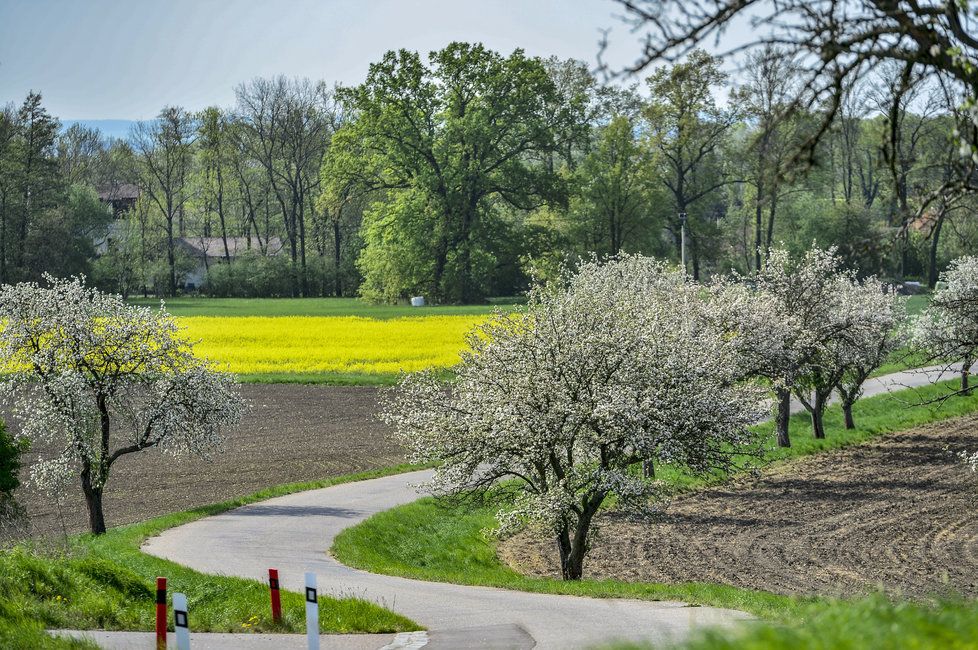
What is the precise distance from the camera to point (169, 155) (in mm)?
108375

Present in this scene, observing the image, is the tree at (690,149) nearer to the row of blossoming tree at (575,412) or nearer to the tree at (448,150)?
the tree at (448,150)

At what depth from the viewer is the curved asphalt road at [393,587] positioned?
45.8 ft

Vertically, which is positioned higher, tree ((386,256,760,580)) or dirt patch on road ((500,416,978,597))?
tree ((386,256,760,580))

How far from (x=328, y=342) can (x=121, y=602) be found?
155 ft

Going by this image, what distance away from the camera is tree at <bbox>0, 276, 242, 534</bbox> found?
2647cm

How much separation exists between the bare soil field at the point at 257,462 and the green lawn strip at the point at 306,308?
27.1 m

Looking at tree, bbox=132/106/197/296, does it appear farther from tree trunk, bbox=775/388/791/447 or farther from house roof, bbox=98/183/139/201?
tree trunk, bbox=775/388/791/447

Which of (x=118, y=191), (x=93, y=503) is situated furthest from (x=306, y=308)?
(x=118, y=191)

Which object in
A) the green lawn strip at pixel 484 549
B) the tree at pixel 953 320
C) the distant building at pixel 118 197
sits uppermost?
the distant building at pixel 118 197

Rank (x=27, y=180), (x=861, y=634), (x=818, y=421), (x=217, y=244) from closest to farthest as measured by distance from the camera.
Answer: (x=861, y=634) → (x=818, y=421) → (x=27, y=180) → (x=217, y=244)

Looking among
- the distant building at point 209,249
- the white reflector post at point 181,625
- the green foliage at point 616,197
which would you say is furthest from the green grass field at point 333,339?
the distant building at point 209,249

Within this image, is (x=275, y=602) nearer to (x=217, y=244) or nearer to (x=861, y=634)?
(x=861, y=634)

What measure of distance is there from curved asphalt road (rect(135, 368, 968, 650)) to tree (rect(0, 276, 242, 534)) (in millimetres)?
2196

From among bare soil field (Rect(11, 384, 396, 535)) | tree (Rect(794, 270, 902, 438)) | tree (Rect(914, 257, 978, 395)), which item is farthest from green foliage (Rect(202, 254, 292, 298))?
tree (Rect(794, 270, 902, 438))
